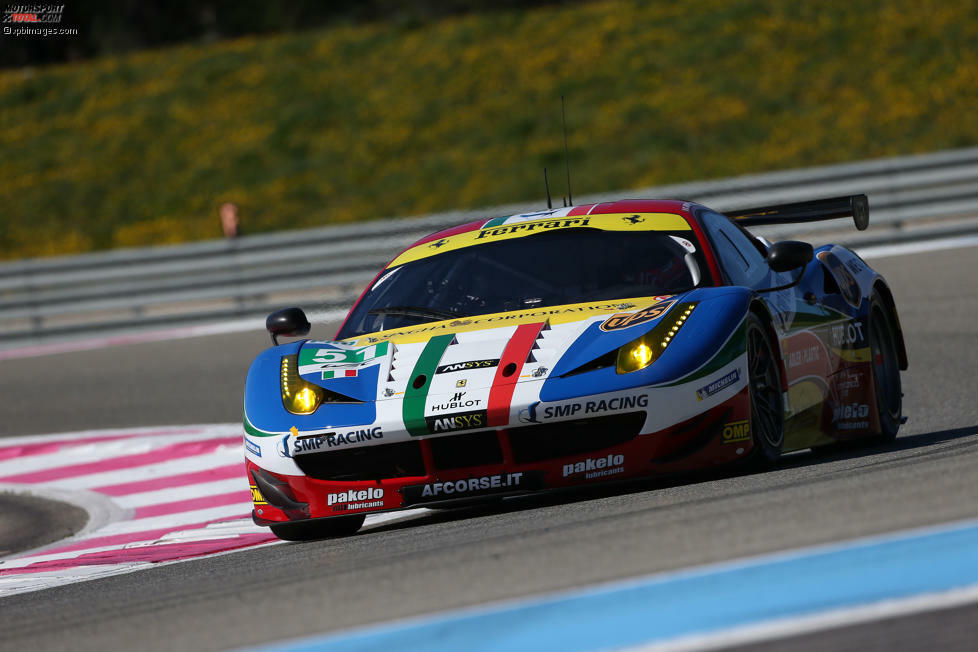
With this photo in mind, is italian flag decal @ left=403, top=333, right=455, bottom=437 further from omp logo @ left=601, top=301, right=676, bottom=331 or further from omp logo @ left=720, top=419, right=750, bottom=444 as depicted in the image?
omp logo @ left=720, top=419, right=750, bottom=444

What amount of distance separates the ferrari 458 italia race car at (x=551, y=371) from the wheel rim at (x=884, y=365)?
0.27m

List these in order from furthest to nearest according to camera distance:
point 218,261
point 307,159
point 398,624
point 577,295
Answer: point 307,159 < point 218,261 < point 577,295 < point 398,624

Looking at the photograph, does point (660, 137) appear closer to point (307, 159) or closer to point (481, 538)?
point (307, 159)

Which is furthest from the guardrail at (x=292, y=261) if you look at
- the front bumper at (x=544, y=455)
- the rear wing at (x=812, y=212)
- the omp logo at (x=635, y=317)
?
the front bumper at (x=544, y=455)

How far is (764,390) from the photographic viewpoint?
5723 millimetres

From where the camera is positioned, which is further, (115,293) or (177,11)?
(177,11)

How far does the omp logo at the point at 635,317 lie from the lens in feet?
17.7

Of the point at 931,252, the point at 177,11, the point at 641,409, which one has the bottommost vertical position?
the point at 931,252

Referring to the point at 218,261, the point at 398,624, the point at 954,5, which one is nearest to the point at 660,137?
the point at 954,5

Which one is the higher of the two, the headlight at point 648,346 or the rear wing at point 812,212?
the rear wing at point 812,212

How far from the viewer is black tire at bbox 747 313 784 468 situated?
17.9ft

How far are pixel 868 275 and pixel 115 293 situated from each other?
10.2m

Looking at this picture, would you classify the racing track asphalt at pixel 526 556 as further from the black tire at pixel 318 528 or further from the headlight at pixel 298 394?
the headlight at pixel 298 394

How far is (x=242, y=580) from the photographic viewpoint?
4312 mm
